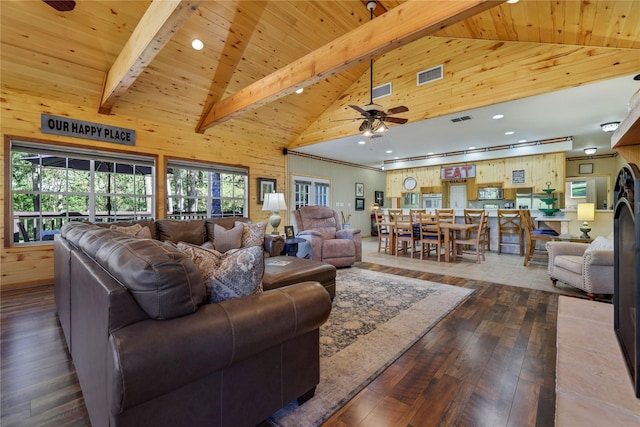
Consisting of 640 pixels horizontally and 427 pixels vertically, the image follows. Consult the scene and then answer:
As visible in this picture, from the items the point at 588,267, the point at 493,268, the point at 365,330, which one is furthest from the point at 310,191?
the point at 588,267

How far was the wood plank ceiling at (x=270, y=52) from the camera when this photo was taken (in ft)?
9.81

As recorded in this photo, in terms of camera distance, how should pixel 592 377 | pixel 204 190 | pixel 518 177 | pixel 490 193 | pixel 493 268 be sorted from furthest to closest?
pixel 490 193 < pixel 518 177 < pixel 204 190 < pixel 493 268 < pixel 592 377

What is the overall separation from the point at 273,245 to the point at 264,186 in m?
2.94

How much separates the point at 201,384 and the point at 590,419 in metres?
1.59

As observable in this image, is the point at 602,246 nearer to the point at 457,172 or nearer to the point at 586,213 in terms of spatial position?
the point at 586,213

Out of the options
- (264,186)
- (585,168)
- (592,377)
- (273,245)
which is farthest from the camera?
(585,168)

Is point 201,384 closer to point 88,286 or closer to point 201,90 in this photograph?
point 88,286

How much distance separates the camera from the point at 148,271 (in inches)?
37.1

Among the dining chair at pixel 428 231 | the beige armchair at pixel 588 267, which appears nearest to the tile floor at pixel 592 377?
the beige armchair at pixel 588 267

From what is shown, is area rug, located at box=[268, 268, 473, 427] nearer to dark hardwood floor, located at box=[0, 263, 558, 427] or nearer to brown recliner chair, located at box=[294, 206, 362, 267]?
dark hardwood floor, located at box=[0, 263, 558, 427]

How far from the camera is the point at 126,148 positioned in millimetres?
4520

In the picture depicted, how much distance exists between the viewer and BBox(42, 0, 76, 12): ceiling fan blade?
2.80m

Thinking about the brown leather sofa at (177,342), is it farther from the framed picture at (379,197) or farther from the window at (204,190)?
the framed picture at (379,197)

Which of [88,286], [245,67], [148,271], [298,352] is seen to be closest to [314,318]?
[298,352]
